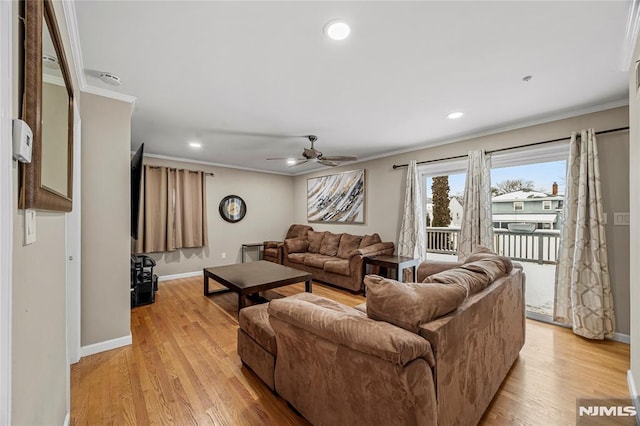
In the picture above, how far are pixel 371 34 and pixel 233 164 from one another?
4591 millimetres

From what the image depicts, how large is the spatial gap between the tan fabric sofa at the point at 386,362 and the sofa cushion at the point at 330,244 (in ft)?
10.8

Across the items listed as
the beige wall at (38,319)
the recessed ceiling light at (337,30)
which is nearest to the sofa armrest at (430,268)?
the recessed ceiling light at (337,30)

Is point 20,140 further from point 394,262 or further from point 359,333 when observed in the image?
point 394,262

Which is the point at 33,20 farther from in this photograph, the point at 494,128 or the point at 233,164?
the point at 233,164

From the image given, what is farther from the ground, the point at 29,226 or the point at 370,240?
the point at 29,226

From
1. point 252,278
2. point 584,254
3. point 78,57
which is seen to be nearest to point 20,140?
point 78,57

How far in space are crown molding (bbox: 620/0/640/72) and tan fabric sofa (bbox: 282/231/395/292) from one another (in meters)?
3.23

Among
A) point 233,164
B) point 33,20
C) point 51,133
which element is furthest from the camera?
point 233,164

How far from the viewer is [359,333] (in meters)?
1.22

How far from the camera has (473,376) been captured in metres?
1.48

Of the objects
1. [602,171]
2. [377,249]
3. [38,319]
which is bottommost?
[377,249]

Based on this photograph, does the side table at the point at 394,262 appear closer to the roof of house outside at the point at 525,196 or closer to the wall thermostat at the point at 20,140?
the roof of house outside at the point at 525,196

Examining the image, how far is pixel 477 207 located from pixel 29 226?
4.05m
